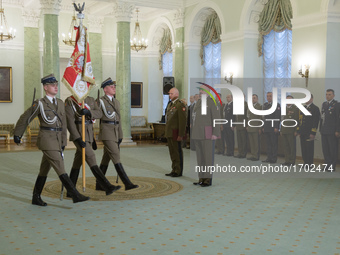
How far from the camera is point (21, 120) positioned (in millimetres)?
5367

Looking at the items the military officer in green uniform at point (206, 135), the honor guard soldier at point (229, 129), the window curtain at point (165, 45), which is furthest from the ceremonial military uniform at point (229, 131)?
the window curtain at point (165, 45)

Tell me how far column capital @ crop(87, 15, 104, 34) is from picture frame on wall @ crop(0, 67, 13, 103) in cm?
344

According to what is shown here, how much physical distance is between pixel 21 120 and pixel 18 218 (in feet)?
3.95

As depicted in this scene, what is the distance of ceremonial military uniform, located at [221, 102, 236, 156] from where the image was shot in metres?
11.2

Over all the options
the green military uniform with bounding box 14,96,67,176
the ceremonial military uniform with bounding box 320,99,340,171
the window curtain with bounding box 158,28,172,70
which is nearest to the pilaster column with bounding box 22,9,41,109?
the window curtain with bounding box 158,28,172,70

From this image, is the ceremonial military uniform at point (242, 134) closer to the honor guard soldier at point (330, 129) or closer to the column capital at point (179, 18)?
the honor guard soldier at point (330, 129)

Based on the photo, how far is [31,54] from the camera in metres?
15.5

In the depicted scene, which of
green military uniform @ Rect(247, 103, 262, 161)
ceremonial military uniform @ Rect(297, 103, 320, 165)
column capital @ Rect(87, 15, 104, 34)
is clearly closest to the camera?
ceremonial military uniform @ Rect(297, 103, 320, 165)

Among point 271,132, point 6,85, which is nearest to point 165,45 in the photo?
point 6,85

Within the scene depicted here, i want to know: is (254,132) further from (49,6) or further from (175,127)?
(49,6)

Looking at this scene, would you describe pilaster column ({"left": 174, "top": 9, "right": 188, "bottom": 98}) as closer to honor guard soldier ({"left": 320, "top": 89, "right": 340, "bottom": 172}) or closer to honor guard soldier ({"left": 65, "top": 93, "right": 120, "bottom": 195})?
honor guard soldier ({"left": 320, "top": 89, "right": 340, "bottom": 172})

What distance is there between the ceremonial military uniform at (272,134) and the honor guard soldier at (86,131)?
4806mm

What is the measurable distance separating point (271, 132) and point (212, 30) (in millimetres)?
5342

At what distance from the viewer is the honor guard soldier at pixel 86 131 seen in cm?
605
